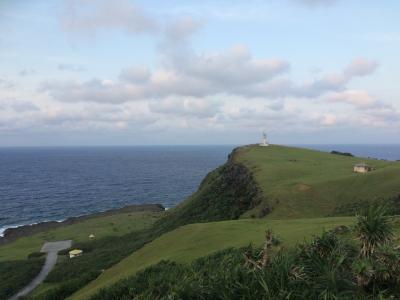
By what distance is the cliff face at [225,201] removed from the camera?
57062 mm

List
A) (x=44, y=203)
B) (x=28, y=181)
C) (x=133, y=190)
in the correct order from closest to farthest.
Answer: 1. (x=44, y=203)
2. (x=133, y=190)
3. (x=28, y=181)

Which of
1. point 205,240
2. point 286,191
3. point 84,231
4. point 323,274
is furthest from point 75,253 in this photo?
point 323,274

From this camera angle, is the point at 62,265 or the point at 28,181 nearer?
the point at 62,265

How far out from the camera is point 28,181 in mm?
164875

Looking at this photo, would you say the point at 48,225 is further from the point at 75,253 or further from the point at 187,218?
the point at 187,218

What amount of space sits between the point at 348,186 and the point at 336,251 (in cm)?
3764

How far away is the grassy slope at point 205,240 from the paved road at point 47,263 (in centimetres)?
1318

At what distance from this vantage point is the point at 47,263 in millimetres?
54781

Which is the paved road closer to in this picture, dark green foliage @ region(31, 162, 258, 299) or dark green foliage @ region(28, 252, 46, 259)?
dark green foliage @ region(28, 252, 46, 259)

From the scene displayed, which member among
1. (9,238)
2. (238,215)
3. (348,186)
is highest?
(348,186)

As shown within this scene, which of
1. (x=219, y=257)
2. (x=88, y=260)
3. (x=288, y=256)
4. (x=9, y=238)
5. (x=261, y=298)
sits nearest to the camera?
(x=261, y=298)

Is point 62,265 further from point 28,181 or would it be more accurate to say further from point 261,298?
point 28,181

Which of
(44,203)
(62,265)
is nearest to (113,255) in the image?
(62,265)

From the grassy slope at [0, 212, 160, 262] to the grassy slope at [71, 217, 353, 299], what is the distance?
113ft
